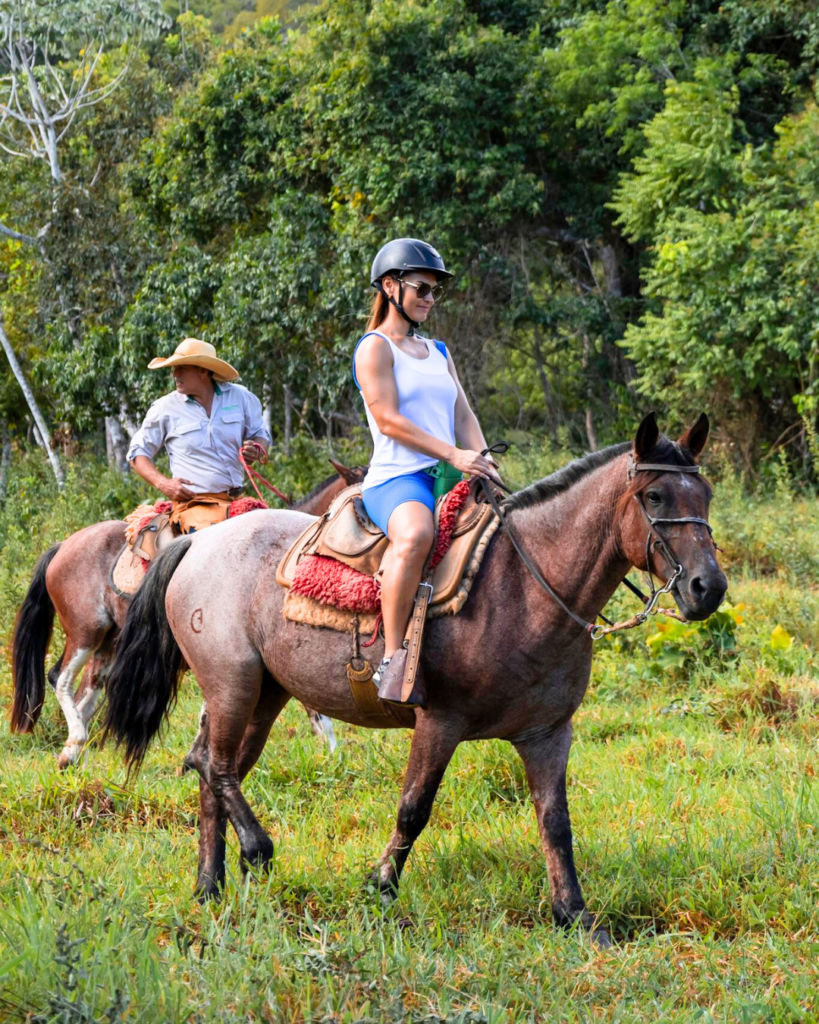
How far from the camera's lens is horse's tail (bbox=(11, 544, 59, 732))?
7.08 meters

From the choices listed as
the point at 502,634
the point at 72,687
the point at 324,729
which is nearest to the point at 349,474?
the point at 324,729

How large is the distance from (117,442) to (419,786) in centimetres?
1743

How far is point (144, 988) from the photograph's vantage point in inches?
108

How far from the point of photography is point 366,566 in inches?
161

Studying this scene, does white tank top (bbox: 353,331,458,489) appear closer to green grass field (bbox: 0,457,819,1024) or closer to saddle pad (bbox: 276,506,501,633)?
saddle pad (bbox: 276,506,501,633)

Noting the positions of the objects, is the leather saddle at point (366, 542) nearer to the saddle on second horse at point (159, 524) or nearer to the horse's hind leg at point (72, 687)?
the saddle on second horse at point (159, 524)

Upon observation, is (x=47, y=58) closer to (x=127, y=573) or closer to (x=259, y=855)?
(x=127, y=573)

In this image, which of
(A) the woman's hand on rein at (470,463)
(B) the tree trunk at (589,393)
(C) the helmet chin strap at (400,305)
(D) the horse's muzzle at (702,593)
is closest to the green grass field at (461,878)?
(D) the horse's muzzle at (702,593)

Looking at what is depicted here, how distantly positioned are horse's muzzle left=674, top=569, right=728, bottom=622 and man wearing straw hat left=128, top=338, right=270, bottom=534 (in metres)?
3.62

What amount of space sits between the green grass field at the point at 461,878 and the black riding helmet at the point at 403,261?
2321mm

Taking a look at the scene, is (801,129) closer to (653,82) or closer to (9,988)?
(653,82)

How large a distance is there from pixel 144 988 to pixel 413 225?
14.4m

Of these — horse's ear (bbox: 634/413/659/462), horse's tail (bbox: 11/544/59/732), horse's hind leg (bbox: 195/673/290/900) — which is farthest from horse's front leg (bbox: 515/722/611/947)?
horse's tail (bbox: 11/544/59/732)

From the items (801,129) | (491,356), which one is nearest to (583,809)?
(801,129)
